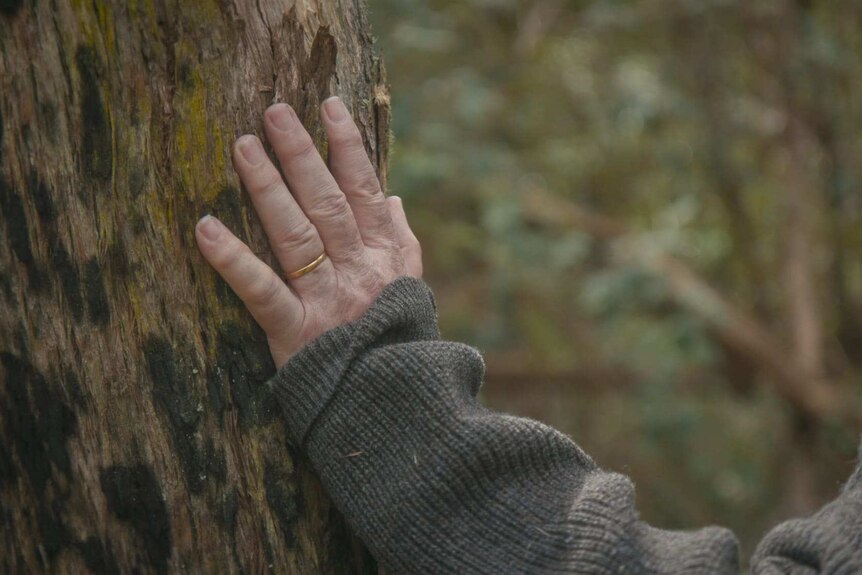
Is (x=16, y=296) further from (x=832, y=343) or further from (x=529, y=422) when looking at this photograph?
(x=832, y=343)

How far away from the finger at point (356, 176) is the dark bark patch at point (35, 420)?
1.86ft

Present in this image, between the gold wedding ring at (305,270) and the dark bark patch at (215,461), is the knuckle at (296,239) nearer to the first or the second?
the gold wedding ring at (305,270)

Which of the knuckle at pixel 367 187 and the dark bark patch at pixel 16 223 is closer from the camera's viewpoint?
the dark bark patch at pixel 16 223

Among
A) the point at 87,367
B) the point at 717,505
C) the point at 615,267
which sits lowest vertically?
the point at 717,505

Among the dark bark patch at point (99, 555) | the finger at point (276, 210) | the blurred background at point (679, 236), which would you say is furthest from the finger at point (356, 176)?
the blurred background at point (679, 236)

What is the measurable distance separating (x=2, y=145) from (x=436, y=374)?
748 mm

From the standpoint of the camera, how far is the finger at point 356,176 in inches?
58.8

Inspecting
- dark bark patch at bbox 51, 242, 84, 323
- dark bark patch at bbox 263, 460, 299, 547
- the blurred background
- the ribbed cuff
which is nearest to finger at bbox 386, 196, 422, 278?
the ribbed cuff

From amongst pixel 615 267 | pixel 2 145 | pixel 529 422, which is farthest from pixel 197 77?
pixel 615 267

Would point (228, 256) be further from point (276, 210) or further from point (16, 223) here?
point (16, 223)

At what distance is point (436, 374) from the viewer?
1.42m

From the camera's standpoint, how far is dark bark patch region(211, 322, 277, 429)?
56.5 inches

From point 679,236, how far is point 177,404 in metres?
4.22

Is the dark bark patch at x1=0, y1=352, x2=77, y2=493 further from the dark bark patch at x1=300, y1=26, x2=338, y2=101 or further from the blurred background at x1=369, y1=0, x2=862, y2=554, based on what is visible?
the blurred background at x1=369, y1=0, x2=862, y2=554
